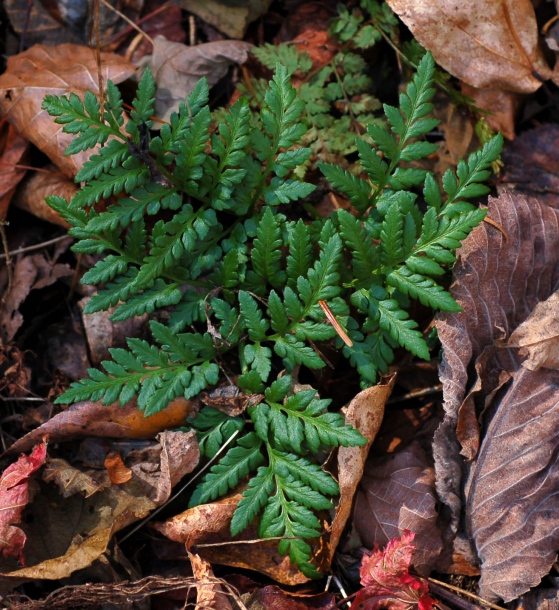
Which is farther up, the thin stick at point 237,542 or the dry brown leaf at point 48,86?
the dry brown leaf at point 48,86

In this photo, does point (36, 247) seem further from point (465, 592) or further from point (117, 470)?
point (465, 592)

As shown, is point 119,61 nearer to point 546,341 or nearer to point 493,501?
point 546,341

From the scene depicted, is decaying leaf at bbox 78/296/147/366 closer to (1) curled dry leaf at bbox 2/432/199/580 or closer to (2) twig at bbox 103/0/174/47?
(1) curled dry leaf at bbox 2/432/199/580

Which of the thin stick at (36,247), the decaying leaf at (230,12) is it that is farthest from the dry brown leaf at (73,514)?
the decaying leaf at (230,12)

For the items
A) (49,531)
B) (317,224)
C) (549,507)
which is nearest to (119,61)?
(317,224)

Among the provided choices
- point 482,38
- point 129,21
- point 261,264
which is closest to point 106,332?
point 261,264

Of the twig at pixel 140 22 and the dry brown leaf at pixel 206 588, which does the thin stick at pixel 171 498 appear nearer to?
the dry brown leaf at pixel 206 588

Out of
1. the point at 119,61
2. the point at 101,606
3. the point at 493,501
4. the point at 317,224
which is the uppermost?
the point at 119,61
